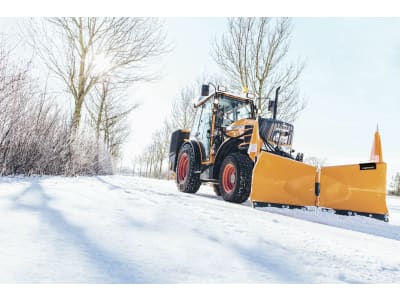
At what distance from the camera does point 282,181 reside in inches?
162

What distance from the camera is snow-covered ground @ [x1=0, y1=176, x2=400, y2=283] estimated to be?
1.25m

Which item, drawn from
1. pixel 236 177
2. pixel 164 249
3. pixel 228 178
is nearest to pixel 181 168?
pixel 228 178

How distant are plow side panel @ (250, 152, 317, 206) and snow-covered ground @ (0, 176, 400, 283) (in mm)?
1294

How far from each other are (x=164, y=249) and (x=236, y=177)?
2.89m

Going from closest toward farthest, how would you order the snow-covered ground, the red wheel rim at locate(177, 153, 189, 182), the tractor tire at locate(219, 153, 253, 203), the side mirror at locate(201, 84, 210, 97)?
1. the snow-covered ground
2. the tractor tire at locate(219, 153, 253, 203)
3. the side mirror at locate(201, 84, 210, 97)
4. the red wheel rim at locate(177, 153, 189, 182)

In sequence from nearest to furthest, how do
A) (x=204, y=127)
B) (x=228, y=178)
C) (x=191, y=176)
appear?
1. (x=228, y=178)
2. (x=191, y=176)
3. (x=204, y=127)

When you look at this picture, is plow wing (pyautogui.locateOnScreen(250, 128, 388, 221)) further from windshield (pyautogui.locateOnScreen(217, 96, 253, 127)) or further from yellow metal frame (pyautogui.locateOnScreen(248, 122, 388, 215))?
Result: windshield (pyautogui.locateOnScreen(217, 96, 253, 127))

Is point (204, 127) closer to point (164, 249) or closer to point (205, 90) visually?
point (205, 90)

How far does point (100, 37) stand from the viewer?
1009cm

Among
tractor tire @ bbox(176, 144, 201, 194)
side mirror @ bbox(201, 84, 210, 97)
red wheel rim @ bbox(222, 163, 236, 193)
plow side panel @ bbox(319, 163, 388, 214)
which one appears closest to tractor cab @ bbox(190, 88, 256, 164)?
tractor tire @ bbox(176, 144, 201, 194)

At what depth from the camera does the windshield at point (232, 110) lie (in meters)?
5.69

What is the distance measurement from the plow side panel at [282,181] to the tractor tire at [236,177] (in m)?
0.40
